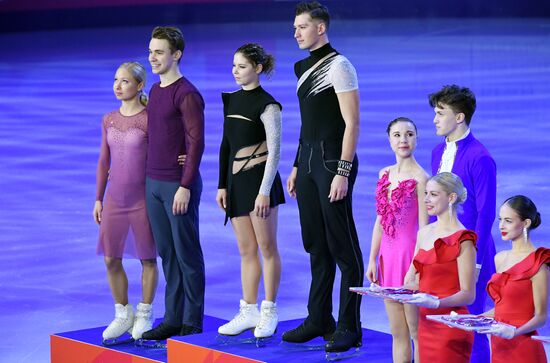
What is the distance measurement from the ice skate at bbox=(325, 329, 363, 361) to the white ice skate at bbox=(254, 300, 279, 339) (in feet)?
1.12

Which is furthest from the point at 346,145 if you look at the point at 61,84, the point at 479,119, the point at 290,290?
the point at 61,84

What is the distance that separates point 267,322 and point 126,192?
3.06ft

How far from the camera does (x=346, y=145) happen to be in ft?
16.1

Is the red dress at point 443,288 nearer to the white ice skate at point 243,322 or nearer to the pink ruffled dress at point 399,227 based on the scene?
the pink ruffled dress at point 399,227

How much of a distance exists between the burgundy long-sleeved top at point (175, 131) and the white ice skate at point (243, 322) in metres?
0.62

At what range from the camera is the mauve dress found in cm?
555

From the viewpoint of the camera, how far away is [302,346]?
508 cm

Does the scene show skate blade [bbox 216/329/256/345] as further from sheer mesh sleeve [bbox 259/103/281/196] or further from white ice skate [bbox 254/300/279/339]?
sheer mesh sleeve [bbox 259/103/281/196]

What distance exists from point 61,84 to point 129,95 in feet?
39.3

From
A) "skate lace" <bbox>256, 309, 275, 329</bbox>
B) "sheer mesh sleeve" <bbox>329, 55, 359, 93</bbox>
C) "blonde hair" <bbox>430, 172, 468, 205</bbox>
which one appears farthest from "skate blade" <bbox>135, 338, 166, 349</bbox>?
"blonde hair" <bbox>430, 172, 468, 205</bbox>

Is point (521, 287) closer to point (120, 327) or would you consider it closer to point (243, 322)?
→ point (243, 322)

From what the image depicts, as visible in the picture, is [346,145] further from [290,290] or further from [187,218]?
[290,290]

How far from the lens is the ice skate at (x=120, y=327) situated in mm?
5574

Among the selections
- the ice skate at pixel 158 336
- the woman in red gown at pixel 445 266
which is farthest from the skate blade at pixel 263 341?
the woman in red gown at pixel 445 266
